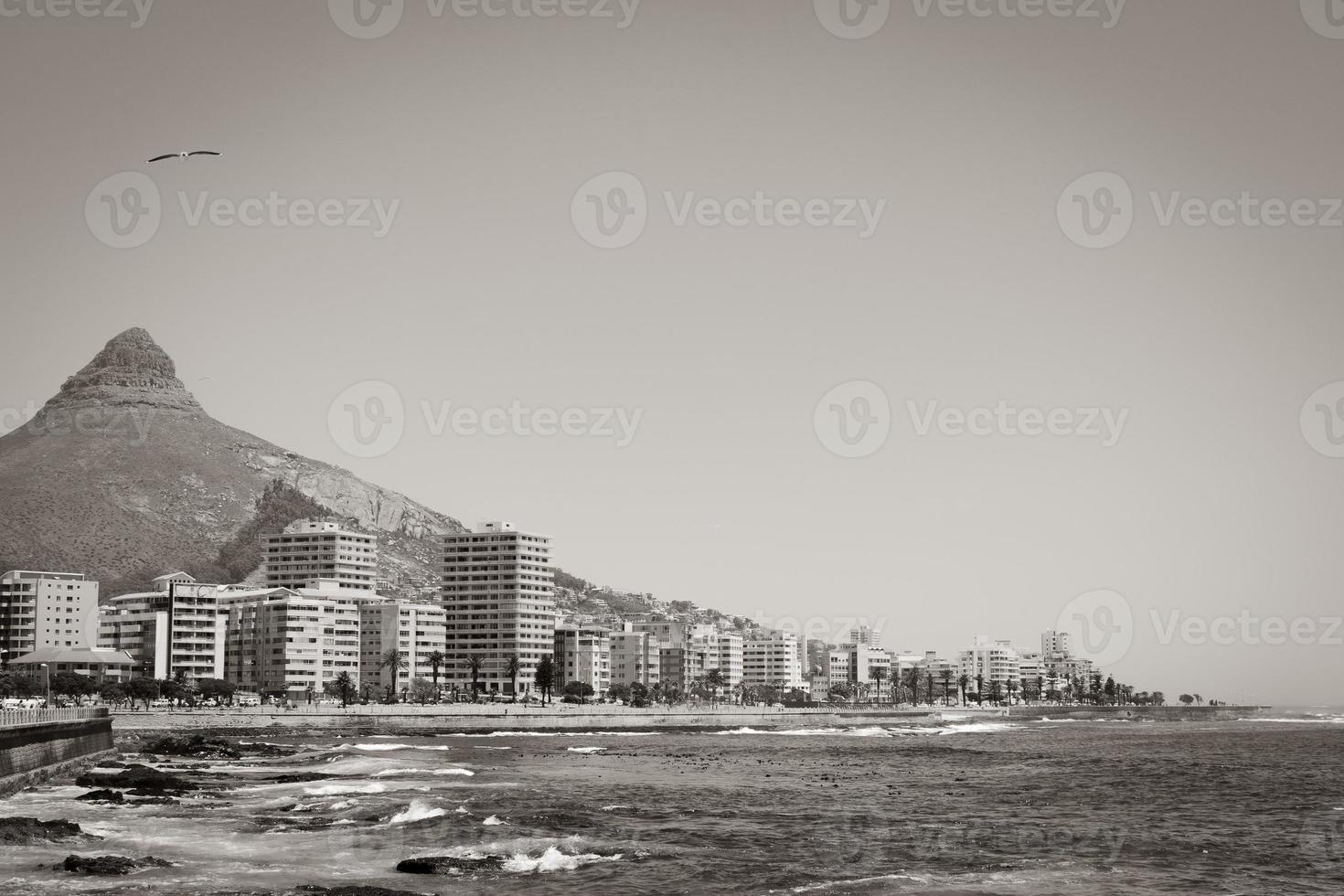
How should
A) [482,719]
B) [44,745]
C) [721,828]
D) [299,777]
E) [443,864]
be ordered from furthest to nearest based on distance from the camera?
[482,719], [299,777], [44,745], [721,828], [443,864]

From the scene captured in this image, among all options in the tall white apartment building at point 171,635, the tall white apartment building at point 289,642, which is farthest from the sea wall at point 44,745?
the tall white apartment building at point 289,642

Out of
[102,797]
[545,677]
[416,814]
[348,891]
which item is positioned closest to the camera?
[348,891]

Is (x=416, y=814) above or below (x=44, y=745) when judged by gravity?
below

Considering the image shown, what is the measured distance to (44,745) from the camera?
60.6m

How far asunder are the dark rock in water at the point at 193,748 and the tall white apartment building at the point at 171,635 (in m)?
76.3

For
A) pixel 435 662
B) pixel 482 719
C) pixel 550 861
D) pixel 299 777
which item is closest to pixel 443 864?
pixel 550 861

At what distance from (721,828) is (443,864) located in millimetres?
14905

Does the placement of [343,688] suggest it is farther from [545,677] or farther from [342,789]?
[342,789]

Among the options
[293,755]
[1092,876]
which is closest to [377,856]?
[1092,876]

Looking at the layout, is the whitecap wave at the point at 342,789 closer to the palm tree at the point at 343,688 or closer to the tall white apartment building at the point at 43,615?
the palm tree at the point at 343,688

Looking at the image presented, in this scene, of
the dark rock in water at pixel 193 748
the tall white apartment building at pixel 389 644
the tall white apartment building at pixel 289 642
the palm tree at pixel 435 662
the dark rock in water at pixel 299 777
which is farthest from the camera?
the tall white apartment building at pixel 389 644

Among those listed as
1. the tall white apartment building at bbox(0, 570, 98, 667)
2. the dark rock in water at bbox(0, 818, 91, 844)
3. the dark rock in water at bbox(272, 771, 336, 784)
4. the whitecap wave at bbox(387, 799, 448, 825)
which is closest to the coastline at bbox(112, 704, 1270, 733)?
the dark rock in water at bbox(272, 771, 336, 784)

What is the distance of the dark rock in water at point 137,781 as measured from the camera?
5878cm

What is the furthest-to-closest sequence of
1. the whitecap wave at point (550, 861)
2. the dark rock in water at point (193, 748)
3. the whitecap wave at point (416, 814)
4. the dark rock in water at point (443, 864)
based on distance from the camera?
the dark rock in water at point (193, 748) → the whitecap wave at point (416, 814) → the whitecap wave at point (550, 861) → the dark rock in water at point (443, 864)
